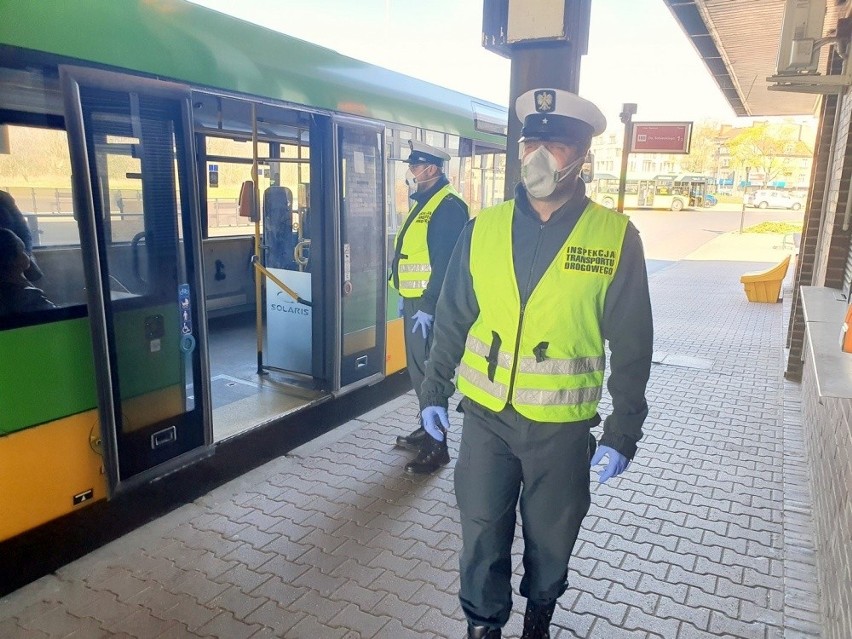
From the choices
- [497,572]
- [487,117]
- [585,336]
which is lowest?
[497,572]

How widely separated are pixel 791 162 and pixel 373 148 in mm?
55919

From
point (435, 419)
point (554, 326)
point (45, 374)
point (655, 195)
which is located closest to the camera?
point (554, 326)

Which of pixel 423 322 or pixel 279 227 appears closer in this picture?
pixel 423 322

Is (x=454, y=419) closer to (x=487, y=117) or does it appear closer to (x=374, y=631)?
(x=374, y=631)

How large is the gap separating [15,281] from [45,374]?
45 centimetres

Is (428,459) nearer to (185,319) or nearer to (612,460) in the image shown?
(185,319)

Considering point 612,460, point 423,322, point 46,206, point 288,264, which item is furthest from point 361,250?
point 612,460

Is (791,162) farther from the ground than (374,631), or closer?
farther from the ground

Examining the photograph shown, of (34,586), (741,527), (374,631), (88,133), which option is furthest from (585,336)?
(34,586)

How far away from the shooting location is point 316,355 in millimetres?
5172

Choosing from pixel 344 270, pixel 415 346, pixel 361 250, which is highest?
pixel 361 250

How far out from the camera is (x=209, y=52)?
11.8 ft

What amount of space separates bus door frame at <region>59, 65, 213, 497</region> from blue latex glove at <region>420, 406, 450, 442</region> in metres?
1.64

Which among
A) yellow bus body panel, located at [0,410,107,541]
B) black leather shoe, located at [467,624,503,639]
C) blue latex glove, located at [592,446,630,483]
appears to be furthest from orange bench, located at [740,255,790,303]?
yellow bus body panel, located at [0,410,107,541]
